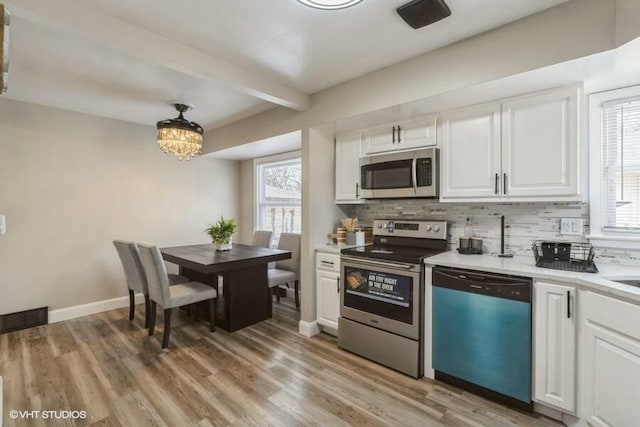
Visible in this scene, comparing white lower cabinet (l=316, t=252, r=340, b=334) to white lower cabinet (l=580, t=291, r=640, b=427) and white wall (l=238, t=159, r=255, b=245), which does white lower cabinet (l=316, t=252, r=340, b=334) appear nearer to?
white lower cabinet (l=580, t=291, r=640, b=427)

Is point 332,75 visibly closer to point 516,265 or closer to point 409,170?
point 409,170

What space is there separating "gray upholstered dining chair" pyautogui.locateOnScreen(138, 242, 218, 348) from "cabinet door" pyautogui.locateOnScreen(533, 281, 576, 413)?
108 inches

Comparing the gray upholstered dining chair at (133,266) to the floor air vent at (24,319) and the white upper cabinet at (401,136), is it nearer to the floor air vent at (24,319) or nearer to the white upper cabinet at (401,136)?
the floor air vent at (24,319)

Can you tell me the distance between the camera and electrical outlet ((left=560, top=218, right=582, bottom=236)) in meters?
2.11

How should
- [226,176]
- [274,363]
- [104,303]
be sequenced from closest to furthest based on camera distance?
[274,363]
[104,303]
[226,176]

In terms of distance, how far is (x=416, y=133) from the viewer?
256 centimetres

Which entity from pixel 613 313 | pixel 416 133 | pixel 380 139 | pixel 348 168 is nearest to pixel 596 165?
pixel 613 313

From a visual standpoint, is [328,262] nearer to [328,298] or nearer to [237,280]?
[328,298]

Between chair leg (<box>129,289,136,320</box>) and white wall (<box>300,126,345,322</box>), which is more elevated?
white wall (<box>300,126,345,322</box>)

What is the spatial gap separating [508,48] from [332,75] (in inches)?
50.2

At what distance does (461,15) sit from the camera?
1.73 metres

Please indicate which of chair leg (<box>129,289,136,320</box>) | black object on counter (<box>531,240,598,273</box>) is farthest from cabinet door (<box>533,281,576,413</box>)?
chair leg (<box>129,289,136,320</box>)

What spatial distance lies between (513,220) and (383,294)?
1.20 meters

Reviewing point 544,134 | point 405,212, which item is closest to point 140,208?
point 405,212
